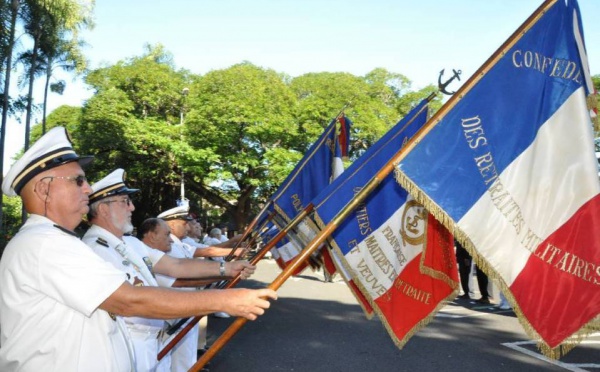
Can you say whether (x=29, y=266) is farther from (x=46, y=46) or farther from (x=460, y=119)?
(x=46, y=46)

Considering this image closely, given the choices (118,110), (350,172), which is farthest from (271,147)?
(350,172)

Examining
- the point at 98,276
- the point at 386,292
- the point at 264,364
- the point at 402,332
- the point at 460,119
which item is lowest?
the point at 264,364

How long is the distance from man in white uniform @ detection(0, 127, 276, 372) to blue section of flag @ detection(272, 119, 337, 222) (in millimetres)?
3381

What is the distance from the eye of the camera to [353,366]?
19.6 ft

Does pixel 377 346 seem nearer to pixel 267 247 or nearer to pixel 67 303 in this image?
pixel 267 247

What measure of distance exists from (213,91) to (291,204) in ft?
79.4

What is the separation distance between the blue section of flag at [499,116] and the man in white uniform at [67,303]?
134 cm

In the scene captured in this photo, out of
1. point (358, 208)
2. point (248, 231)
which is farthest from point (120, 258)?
point (248, 231)

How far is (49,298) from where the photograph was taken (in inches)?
75.0

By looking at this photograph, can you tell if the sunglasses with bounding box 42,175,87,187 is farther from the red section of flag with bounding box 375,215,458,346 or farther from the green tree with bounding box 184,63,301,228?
the green tree with bounding box 184,63,301,228

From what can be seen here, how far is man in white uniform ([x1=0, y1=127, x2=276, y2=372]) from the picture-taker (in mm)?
1865

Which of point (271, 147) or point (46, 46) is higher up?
point (46, 46)

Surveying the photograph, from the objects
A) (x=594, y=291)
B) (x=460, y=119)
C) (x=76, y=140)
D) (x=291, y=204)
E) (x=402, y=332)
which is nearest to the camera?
(x=594, y=291)

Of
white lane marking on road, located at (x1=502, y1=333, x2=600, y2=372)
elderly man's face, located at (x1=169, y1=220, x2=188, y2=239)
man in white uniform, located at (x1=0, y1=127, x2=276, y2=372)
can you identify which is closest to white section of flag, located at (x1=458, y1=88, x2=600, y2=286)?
man in white uniform, located at (x1=0, y1=127, x2=276, y2=372)
